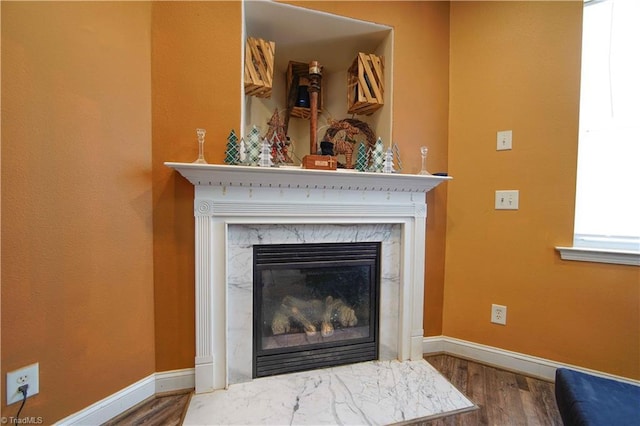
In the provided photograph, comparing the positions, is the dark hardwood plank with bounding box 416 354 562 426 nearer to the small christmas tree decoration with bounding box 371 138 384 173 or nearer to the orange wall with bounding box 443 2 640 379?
the orange wall with bounding box 443 2 640 379

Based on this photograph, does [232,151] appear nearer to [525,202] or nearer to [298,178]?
[298,178]

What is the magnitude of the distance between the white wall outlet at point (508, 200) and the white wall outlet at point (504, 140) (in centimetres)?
28

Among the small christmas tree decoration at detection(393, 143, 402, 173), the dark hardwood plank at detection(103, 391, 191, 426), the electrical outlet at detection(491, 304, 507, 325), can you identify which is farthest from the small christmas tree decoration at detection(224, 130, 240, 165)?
the electrical outlet at detection(491, 304, 507, 325)

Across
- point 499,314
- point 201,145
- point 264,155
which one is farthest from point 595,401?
point 201,145

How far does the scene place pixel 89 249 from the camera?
1156 mm

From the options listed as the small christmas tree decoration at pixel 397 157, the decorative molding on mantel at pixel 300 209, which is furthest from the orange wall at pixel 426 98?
the decorative molding on mantel at pixel 300 209

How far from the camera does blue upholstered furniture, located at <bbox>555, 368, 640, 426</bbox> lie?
0.86m

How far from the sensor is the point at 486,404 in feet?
4.43

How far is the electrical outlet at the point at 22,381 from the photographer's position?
37.9 inches

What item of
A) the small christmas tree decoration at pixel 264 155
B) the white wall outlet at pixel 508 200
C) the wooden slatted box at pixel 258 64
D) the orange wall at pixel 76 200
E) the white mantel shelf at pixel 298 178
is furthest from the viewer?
the white wall outlet at pixel 508 200

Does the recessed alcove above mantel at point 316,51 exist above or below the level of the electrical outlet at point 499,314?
above

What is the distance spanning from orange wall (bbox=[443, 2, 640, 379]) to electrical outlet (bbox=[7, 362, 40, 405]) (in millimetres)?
2186

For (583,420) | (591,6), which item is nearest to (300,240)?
(583,420)

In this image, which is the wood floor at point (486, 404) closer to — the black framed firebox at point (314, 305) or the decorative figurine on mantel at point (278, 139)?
the black framed firebox at point (314, 305)
